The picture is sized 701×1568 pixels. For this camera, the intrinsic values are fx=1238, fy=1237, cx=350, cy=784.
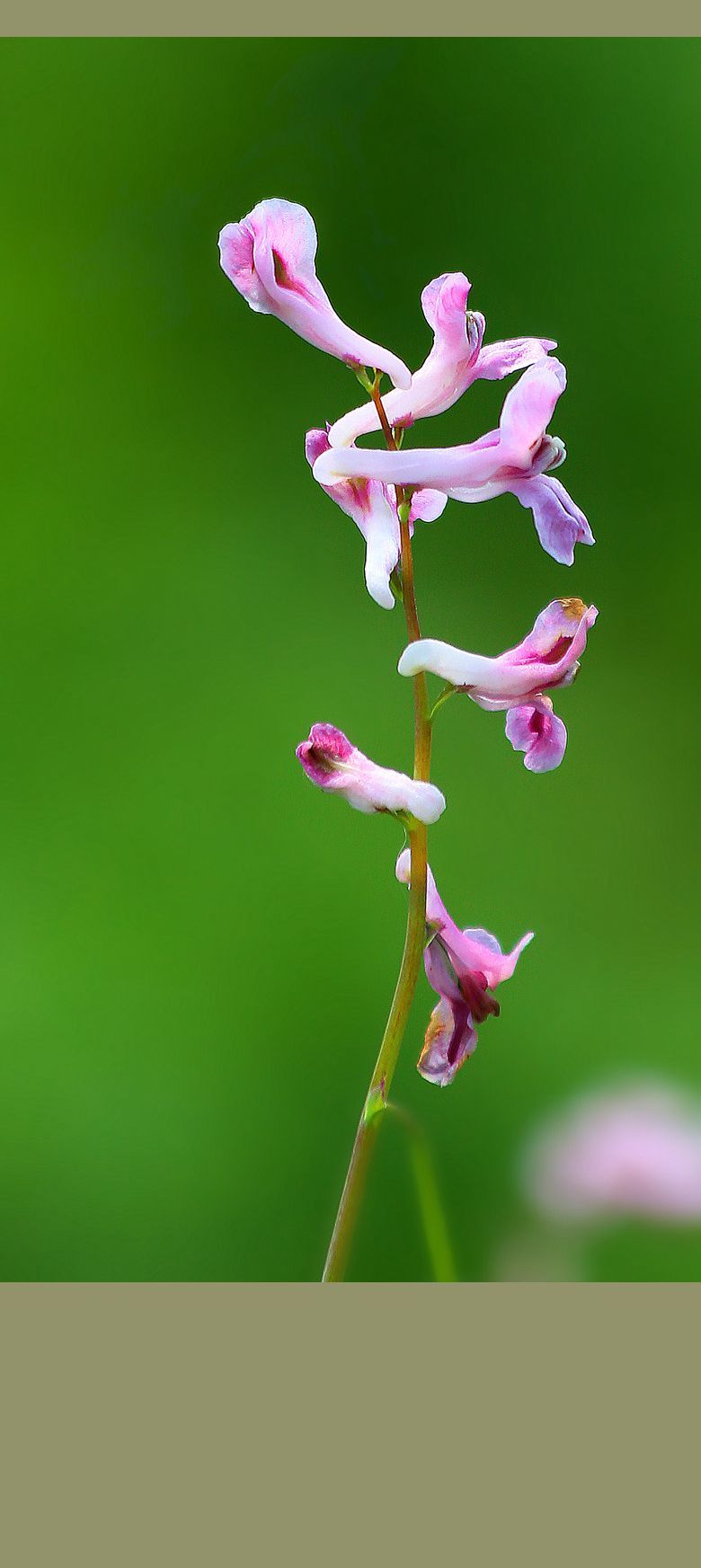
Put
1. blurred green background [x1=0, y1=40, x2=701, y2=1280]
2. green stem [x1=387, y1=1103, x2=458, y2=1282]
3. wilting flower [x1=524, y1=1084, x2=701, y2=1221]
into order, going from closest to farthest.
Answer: green stem [x1=387, y1=1103, x2=458, y2=1282], wilting flower [x1=524, y1=1084, x2=701, y2=1221], blurred green background [x1=0, y1=40, x2=701, y2=1280]

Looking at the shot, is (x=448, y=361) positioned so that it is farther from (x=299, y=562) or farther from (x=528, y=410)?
(x=299, y=562)

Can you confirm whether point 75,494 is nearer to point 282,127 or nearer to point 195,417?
point 195,417

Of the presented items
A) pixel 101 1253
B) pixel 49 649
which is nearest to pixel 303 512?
pixel 49 649

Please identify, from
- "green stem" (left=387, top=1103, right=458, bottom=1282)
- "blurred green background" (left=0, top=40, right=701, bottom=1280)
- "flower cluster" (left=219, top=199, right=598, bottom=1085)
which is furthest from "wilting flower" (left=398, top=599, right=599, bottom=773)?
"blurred green background" (left=0, top=40, right=701, bottom=1280)

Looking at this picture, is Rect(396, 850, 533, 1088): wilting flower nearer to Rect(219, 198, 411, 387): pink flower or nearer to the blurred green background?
Rect(219, 198, 411, 387): pink flower

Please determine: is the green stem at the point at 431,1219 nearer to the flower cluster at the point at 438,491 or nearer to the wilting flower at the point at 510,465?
the flower cluster at the point at 438,491

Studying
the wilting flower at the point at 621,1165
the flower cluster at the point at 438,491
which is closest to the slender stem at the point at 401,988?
the flower cluster at the point at 438,491
